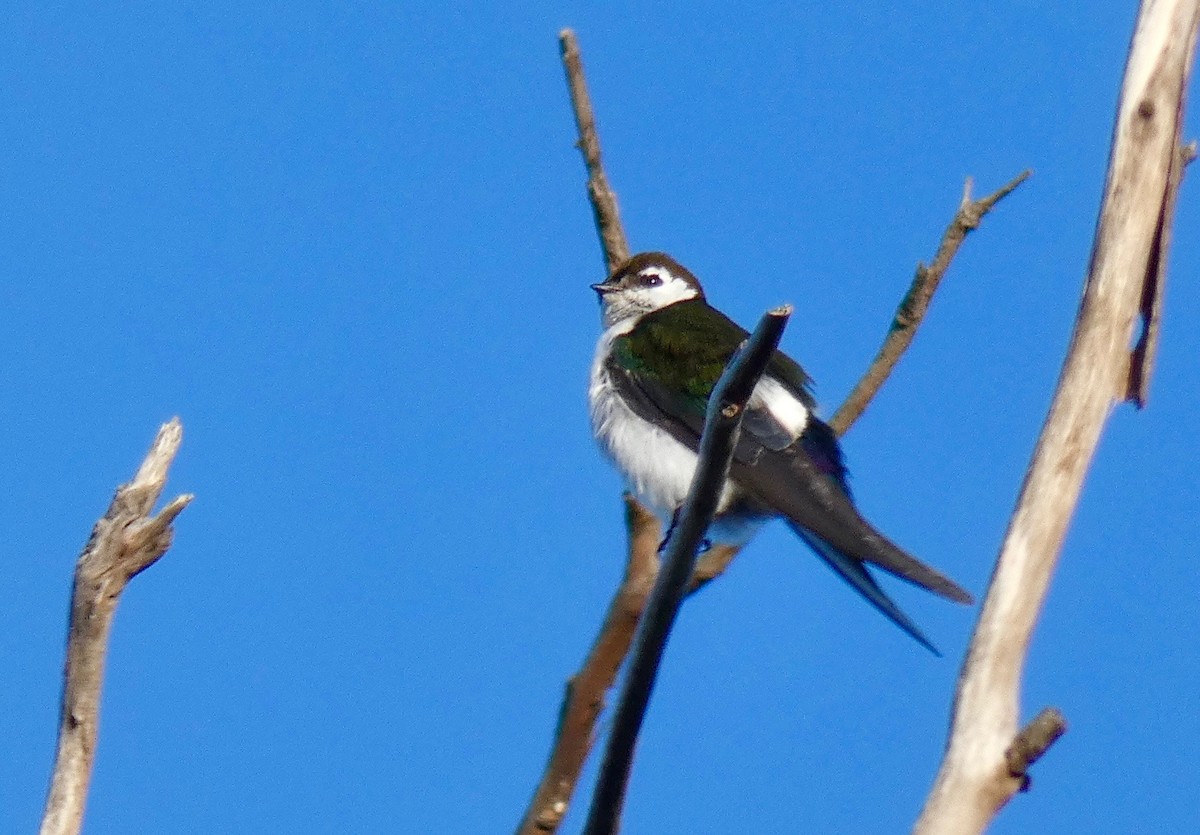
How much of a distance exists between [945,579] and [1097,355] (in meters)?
1.30

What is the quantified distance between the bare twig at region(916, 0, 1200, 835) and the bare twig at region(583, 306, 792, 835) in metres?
0.46

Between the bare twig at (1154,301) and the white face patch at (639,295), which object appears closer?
the bare twig at (1154,301)

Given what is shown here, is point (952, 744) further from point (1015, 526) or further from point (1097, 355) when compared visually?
point (1097, 355)

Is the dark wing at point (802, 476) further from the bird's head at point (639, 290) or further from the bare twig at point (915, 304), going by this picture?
the bird's head at point (639, 290)

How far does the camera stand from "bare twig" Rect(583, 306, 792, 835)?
2.67 m

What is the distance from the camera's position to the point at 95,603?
128 inches

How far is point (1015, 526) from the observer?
113 inches

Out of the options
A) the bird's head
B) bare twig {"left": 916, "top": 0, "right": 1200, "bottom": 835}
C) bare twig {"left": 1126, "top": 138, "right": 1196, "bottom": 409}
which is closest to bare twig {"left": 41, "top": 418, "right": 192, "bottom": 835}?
bare twig {"left": 916, "top": 0, "right": 1200, "bottom": 835}

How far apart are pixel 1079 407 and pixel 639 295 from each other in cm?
433

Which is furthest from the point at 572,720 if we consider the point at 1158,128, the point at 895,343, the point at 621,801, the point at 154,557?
the point at 895,343

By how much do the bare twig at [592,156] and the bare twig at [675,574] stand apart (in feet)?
8.98

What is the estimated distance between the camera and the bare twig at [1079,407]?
8.63ft

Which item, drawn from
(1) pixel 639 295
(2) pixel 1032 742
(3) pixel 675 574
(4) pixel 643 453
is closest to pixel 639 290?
(1) pixel 639 295

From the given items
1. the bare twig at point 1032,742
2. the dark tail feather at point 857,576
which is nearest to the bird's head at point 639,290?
the dark tail feather at point 857,576
